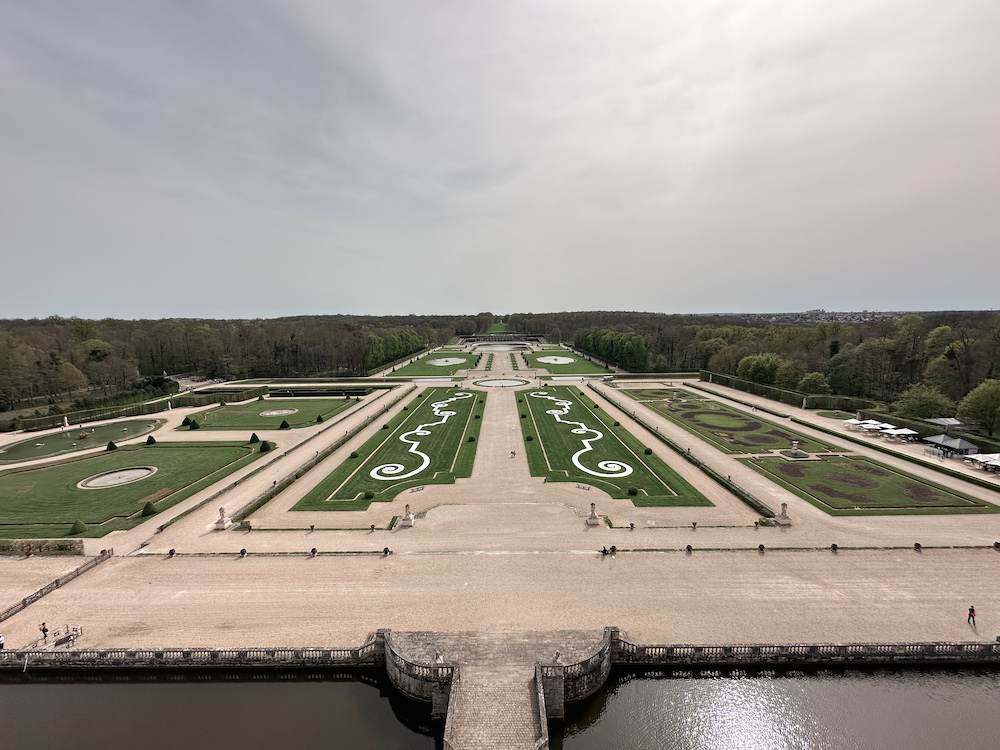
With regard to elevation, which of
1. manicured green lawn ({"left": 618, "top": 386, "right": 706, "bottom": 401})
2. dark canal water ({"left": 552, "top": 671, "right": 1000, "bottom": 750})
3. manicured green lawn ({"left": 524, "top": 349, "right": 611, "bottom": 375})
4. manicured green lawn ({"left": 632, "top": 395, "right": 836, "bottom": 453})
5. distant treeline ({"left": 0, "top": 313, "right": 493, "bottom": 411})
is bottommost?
dark canal water ({"left": 552, "top": 671, "right": 1000, "bottom": 750})

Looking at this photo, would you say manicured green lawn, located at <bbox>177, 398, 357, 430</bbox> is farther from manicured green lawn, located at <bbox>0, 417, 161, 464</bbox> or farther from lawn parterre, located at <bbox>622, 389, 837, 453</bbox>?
lawn parterre, located at <bbox>622, 389, 837, 453</bbox>

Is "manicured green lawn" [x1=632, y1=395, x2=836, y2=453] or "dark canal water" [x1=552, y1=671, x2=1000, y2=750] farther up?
"manicured green lawn" [x1=632, y1=395, x2=836, y2=453]

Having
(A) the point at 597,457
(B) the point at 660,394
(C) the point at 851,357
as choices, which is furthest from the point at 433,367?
(C) the point at 851,357

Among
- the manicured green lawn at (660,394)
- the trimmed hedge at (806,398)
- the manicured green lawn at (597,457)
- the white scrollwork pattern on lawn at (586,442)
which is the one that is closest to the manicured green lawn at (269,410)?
the manicured green lawn at (597,457)

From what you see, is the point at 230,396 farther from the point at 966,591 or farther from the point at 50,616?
the point at 966,591

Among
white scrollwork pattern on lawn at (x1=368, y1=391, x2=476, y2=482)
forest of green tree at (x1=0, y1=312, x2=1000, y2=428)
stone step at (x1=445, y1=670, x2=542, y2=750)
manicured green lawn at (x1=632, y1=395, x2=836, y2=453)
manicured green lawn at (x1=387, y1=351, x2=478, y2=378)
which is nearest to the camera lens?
stone step at (x1=445, y1=670, x2=542, y2=750)

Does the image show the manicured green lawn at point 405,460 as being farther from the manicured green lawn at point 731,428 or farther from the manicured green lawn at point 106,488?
the manicured green lawn at point 731,428

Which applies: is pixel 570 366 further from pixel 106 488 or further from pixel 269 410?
pixel 106 488

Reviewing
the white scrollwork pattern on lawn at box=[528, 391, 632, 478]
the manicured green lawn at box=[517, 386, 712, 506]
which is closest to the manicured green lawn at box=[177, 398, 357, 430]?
the manicured green lawn at box=[517, 386, 712, 506]
